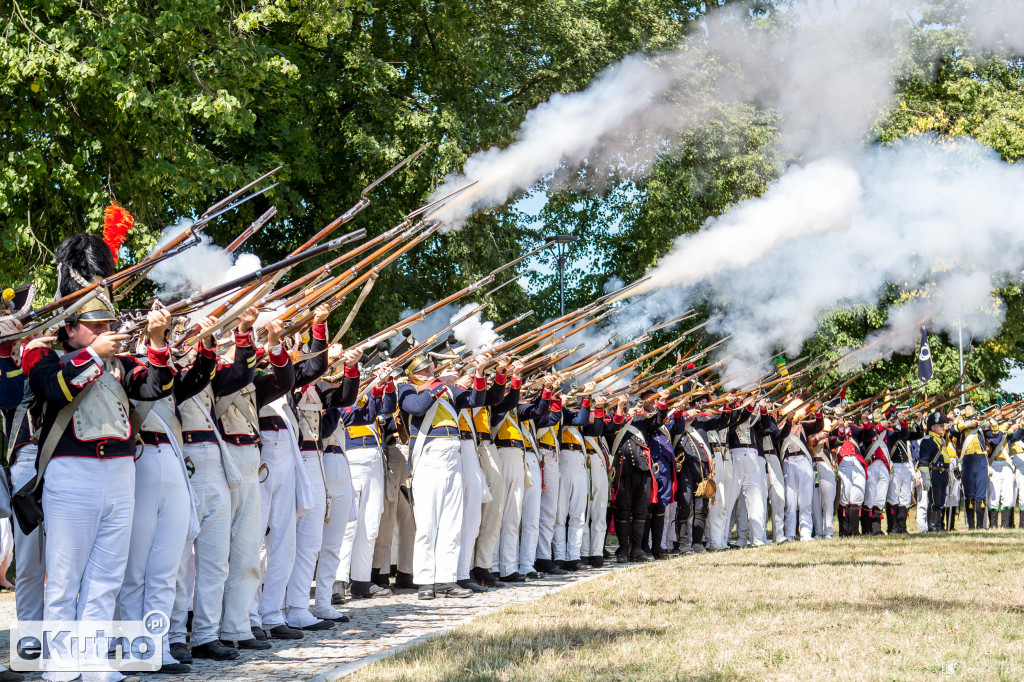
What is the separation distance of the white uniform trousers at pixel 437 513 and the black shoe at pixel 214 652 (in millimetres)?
3028

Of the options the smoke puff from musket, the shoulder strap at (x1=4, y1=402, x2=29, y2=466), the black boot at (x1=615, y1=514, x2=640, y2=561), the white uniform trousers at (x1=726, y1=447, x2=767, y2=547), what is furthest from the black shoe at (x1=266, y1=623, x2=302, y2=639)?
the white uniform trousers at (x1=726, y1=447, x2=767, y2=547)

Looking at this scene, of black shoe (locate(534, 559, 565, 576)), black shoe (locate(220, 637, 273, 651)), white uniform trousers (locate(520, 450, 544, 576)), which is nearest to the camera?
black shoe (locate(220, 637, 273, 651))

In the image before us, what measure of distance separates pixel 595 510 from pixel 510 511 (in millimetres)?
2046

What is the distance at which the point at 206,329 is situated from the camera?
6.00m

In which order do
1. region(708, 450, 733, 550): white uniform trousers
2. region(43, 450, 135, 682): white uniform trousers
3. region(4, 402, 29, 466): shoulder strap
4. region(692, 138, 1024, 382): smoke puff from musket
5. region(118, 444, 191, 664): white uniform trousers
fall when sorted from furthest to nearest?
1. region(692, 138, 1024, 382): smoke puff from musket
2. region(708, 450, 733, 550): white uniform trousers
3. region(4, 402, 29, 466): shoulder strap
4. region(118, 444, 191, 664): white uniform trousers
5. region(43, 450, 135, 682): white uniform trousers

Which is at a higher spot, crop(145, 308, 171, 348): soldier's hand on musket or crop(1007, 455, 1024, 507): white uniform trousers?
crop(145, 308, 171, 348): soldier's hand on musket

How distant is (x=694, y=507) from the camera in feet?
47.0

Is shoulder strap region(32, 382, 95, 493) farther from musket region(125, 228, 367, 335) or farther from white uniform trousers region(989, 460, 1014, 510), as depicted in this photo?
white uniform trousers region(989, 460, 1014, 510)

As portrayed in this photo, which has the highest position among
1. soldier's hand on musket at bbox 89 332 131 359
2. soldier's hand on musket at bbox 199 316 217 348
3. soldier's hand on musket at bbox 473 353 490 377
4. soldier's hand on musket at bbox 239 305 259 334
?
soldier's hand on musket at bbox 473 353 490 377

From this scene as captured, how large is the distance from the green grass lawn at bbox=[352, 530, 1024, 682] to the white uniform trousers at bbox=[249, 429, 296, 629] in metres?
1.25

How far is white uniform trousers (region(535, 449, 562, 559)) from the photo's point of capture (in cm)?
1183

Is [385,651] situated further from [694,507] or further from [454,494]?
[694,507]

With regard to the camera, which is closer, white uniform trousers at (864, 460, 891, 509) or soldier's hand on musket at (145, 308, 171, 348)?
soldier's hand on musket at (145, 308, 171, 348)

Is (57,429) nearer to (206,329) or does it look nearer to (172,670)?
(206,329)
